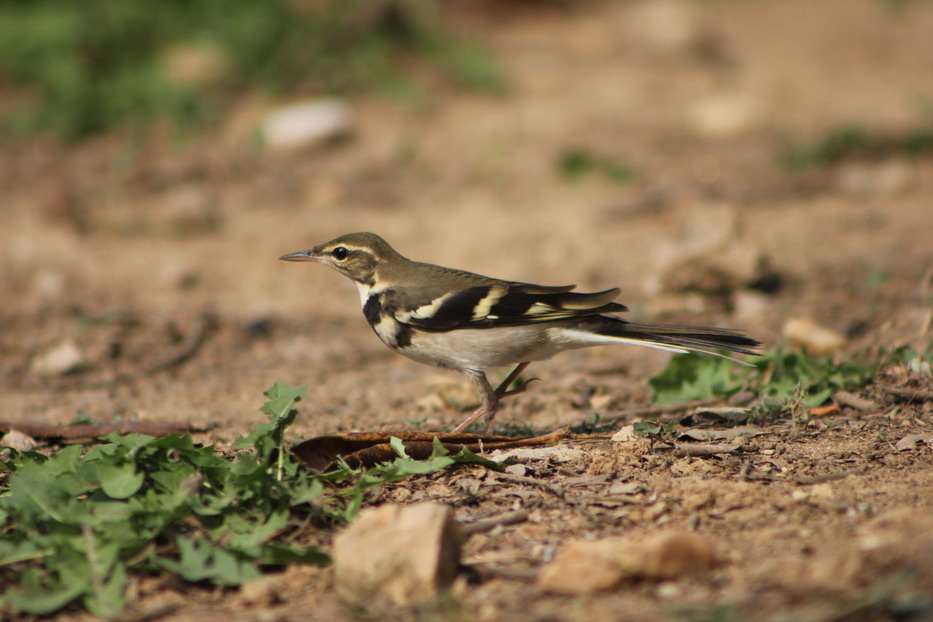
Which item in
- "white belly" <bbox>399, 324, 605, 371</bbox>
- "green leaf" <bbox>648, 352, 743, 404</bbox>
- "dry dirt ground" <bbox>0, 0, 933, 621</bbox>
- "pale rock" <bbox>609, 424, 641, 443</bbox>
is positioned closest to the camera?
"dry dirt ground" <bbox>0, 0, 933, 621</bbox>

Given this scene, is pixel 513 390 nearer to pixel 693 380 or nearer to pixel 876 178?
pixel 693 380

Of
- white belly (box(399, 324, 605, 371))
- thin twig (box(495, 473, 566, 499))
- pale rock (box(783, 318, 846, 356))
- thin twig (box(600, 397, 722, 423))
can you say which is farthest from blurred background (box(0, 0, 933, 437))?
thin twig (box(495, 473, 566, 499))

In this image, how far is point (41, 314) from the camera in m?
8.09

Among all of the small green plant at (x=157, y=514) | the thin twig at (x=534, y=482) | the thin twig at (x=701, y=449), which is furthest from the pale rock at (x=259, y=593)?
the thin twig at (x=701, y=449)

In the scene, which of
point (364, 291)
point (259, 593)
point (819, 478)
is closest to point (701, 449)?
point (819, 478)

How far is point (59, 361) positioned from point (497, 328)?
355 centimetres

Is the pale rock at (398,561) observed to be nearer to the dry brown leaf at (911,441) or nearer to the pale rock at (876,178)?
the dry brown leaf at (911,441)

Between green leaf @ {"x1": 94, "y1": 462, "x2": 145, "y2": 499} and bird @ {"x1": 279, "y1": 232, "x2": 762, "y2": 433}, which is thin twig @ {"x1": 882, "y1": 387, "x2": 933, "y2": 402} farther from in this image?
green leaf @ {"x1": 94, "y1": 462, "x2": 145, "y2": 499}

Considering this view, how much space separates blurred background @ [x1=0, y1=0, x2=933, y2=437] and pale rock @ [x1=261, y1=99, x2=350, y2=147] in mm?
37

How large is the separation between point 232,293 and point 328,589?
19.2 feet

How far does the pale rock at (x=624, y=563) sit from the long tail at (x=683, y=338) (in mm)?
2045

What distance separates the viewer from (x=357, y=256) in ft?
20.9

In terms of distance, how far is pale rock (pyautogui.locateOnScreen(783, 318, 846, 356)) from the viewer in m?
6.32

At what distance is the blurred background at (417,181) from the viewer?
7.20m
